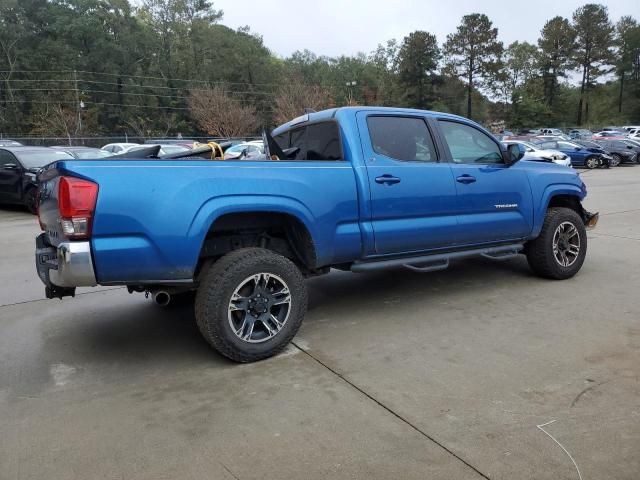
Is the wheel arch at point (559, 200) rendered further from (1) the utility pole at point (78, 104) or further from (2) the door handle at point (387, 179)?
(1) the utility pole at point (78, 104)

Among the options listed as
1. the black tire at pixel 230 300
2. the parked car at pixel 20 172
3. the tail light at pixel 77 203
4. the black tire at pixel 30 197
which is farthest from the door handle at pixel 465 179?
the black tire at pixel 30 197

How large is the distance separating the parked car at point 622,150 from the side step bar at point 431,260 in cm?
2857

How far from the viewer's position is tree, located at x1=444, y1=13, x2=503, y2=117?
81.5 metres

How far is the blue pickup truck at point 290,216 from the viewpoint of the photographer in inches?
131

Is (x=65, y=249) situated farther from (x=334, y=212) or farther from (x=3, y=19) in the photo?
(x=3, y=19)

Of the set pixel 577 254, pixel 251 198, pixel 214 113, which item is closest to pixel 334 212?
pixel 251 198

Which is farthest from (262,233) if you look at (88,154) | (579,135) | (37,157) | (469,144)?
(579,135)

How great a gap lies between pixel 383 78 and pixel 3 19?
5314 cm

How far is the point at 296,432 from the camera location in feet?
9.48

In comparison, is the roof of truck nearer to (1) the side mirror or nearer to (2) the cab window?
(2) the cab window

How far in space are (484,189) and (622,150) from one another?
29.6m

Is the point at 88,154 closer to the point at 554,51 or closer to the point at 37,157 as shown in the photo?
the point at 37,157

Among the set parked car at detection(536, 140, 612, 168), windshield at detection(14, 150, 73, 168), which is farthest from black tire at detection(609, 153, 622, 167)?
windshield at detection(14, 150, 73, 168)

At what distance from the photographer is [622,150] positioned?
2975 cm
